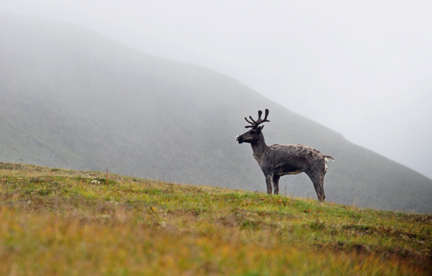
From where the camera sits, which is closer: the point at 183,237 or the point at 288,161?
the point at 183,237

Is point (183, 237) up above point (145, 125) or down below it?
below

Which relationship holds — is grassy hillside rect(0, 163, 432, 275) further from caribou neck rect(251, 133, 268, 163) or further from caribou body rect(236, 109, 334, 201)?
caribou neck rect(251, 133, 268, 163)

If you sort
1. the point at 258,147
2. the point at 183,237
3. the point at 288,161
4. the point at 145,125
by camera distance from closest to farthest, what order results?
the point at 183,237
the point at 288,161
the point at 258,147
the point at 145,125

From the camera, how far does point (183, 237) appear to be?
6098 mm

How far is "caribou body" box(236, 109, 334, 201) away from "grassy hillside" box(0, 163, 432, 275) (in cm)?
278

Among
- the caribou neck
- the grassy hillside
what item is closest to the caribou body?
the caribou neck

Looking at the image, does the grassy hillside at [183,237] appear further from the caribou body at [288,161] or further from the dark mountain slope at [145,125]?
the dark mountain slope at [145,125]

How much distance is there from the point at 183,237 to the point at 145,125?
109 meters

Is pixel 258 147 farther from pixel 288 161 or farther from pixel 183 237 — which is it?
pixel 183 237

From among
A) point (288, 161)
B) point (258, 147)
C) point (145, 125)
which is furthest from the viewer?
point (145, 125)

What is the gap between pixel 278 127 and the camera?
121 meters

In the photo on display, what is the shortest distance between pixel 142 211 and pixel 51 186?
492 cm

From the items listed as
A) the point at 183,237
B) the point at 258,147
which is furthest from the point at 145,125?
the point at 183,237

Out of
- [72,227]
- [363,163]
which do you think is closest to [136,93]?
[363,163]
